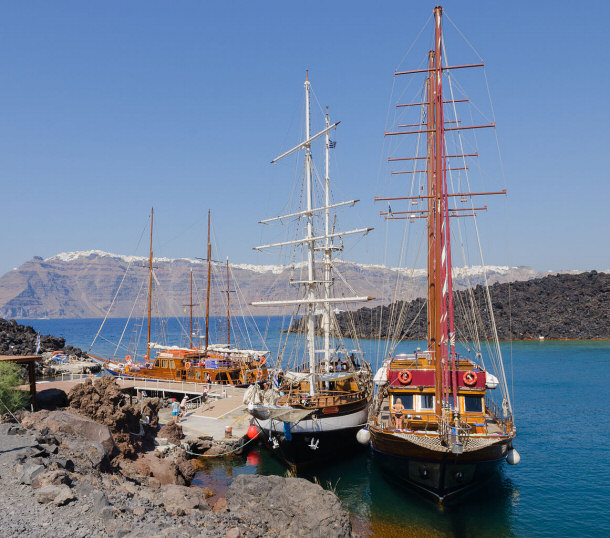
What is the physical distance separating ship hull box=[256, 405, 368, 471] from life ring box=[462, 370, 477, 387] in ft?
21.9

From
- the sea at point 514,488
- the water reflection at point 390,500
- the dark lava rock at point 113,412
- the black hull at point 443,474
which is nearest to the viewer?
the water reflection at point 390,500

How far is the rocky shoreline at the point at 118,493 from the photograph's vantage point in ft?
41.6

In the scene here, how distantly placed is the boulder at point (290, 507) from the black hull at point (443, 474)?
514 cm

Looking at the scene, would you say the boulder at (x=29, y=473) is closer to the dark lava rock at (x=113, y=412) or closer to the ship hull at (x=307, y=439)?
the dark lava rock at (x=113, y=412)

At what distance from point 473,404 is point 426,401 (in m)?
2.10

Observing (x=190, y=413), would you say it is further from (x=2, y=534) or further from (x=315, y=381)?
(x=2, y=534)

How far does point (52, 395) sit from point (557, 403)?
128 feet

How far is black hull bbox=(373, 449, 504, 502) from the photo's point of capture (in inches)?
786

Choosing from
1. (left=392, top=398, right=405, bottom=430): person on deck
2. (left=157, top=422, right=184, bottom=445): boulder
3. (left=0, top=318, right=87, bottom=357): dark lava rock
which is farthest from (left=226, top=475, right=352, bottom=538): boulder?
(left=0, top=318, right=87, bottom=357): dark lava rock

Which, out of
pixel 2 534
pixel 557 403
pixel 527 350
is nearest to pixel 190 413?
pixel 2 534

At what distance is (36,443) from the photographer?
55.5 ft

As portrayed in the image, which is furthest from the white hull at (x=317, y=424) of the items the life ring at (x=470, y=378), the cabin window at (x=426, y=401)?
the life ring at (x=470, y=378)

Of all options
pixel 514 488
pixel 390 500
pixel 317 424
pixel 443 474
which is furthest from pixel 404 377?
pixel 514 488

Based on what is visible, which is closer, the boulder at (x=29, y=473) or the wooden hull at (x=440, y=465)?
the boulder at (x=29, y=473)
